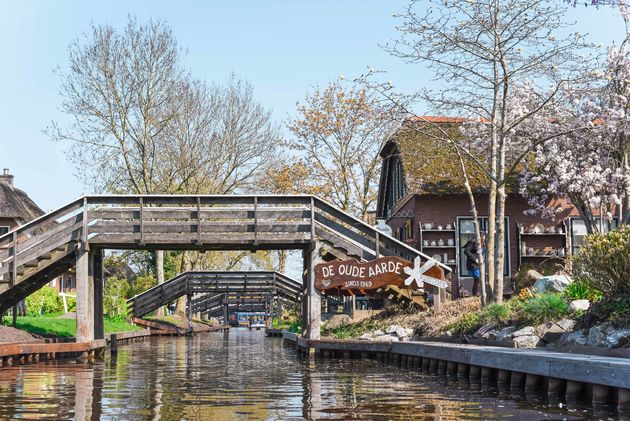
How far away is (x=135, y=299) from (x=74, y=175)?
7.79 metres

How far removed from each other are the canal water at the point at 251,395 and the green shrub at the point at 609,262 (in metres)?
3.42

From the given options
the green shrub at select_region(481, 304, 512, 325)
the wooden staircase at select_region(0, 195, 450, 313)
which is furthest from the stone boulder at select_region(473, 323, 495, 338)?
the wooden staircase at select_region(0, 195, 450, 313)

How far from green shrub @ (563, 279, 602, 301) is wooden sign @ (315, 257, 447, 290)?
523cm

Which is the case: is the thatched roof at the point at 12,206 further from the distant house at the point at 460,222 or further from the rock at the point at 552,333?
the rock at the point at 552,333

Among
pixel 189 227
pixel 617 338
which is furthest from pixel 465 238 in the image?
pixel 617 338

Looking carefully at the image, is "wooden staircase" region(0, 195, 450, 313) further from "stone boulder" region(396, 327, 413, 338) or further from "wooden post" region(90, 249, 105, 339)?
"stone boulder" region(396, 327, 413, 338)

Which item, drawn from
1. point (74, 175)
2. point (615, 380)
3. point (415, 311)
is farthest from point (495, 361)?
point (74, 175)

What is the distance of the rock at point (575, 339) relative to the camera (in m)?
15.2

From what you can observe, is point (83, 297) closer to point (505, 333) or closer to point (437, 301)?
point (437, 301)

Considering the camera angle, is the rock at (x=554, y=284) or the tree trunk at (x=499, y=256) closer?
the rock at (x=554, y=284)

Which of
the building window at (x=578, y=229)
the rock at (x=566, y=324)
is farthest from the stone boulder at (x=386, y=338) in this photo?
the building window at (x=578, y=229)

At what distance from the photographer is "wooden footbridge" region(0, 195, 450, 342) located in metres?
23.6

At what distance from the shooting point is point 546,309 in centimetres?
1806

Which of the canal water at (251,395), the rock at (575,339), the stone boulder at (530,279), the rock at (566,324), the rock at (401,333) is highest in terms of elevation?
the stone boulder at (530,279)
